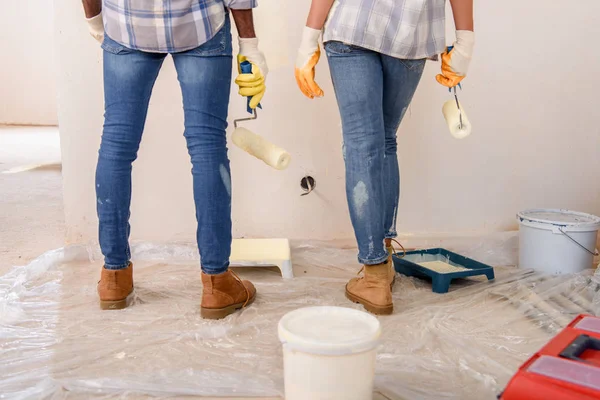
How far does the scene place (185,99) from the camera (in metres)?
1.37

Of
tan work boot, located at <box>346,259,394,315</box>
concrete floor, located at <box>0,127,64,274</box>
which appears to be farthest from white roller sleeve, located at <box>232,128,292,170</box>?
concrete floor, located at <box>0,127,64,274</box>

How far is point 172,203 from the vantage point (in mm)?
2043

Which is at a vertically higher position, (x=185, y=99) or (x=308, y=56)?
(x=308, y=56)

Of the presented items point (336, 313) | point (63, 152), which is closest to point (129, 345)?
point (336, 313)

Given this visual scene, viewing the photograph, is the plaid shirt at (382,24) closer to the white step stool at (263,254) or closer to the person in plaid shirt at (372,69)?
the person in plaid shirt at (372,69)

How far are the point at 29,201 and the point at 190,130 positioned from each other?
171 centimetres

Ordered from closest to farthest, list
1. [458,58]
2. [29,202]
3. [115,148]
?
[115,148] → [458,58] → [29,202]

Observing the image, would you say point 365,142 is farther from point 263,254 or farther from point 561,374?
point 561,374

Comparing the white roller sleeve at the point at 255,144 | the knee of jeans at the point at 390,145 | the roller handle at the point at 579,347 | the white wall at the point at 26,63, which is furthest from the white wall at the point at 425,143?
the white wall at the point at 26,63

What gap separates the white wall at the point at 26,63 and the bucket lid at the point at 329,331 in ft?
19.1

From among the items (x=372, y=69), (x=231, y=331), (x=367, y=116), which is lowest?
(x=231, y=331)

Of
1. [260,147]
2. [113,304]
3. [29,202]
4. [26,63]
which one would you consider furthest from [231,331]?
[26,63]

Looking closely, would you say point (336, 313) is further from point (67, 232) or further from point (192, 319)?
point (67, 232)

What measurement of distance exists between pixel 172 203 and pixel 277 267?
17.2 inches
